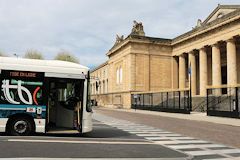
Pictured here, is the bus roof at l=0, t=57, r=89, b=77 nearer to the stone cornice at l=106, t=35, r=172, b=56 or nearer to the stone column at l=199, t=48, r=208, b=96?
the stone column at l=199, t=48, r=208, b=96

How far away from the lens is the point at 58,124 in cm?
1115

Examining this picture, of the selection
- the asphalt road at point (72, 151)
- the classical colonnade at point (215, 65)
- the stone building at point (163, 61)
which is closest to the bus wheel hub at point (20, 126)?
the asphalt road at point (72, 151)

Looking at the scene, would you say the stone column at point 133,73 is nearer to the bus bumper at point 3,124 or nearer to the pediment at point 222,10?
the pediment at point 222,10

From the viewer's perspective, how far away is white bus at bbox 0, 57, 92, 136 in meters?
9.87

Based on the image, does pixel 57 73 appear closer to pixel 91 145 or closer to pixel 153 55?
pixel 91 145

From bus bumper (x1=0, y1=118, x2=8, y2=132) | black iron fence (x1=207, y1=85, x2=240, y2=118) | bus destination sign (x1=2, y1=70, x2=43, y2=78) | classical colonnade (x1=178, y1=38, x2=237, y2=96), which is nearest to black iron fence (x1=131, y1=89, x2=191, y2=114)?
black iron fence (x1=207, y1=85, x2=240, y2=118)

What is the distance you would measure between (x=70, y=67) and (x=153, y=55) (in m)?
42.6

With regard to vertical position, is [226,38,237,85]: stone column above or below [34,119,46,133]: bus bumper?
above

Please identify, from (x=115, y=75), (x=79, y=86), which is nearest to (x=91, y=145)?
(x=79, y=86)

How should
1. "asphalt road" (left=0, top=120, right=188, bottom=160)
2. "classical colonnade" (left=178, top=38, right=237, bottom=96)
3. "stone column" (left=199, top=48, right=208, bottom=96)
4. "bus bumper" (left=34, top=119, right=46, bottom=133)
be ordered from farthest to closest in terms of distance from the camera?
"stone column" (left=199, top=48, right=208, bottom=96) < "classical colonnade" (left=178, top=38, right=237, bottom=96) < "bus bumper" (left=34, top=119, right=46, bottom=133) < "asphalt road" (left=0, top=120, right=188, bottom=160)

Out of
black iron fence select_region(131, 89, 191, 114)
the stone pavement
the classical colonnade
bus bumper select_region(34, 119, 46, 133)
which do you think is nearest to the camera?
bus bumper select_region(34, 119, 46, 133)

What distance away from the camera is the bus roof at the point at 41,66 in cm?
1014

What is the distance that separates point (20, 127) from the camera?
990 cm

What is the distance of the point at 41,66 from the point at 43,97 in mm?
1333
